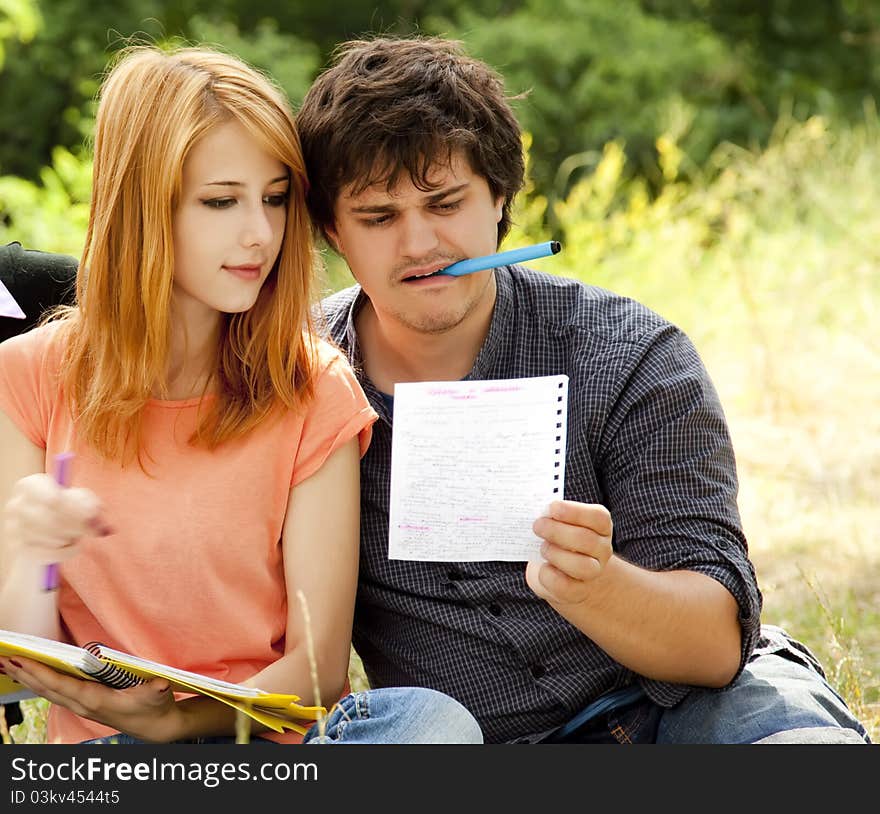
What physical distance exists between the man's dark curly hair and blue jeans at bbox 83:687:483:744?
858 millimetres

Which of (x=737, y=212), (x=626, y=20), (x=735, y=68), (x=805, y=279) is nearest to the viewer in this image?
(x=805, y=279)

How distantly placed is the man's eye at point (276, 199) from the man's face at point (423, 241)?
0.45 feet

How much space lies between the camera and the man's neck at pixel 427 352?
7.53 feet

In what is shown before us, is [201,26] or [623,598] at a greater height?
[201,26]

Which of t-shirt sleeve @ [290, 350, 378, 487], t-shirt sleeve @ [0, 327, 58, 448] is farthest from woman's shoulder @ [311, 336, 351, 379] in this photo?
t-shirt sleeve @ [0, 327, 58, 448]

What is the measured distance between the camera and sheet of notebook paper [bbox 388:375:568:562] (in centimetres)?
182

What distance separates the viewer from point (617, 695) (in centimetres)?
213

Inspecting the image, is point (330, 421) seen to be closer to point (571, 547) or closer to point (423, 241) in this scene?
point (423, 241)

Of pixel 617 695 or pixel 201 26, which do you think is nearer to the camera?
pixel 617 695

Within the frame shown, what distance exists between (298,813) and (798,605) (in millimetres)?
2175

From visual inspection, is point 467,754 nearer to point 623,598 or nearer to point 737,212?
point 623,598

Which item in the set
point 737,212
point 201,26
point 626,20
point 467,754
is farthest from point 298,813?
point 626,20

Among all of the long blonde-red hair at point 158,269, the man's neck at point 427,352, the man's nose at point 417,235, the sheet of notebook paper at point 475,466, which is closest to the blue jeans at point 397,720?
the sheet of notebook paper at point 475,466

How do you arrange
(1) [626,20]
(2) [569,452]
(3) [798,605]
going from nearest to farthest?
(2) [569,452]
(3) [798,605]
(1) [626,20]
